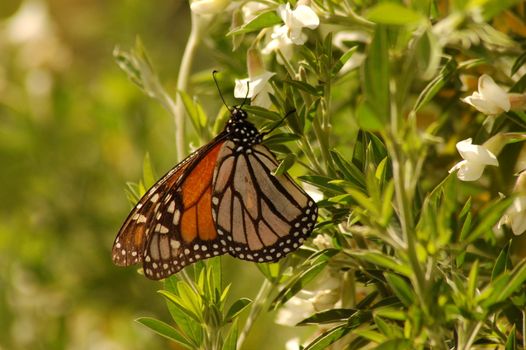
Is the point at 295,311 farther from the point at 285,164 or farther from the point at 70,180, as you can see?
the point at 70,180

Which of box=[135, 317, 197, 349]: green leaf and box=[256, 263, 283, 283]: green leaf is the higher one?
box=[135, 317, 197, 349]: green leaf

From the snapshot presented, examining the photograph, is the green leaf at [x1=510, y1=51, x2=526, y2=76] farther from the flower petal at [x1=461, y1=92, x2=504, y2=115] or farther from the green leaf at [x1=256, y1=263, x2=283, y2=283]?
the green leaf at [x1=256, y1=263, x2=283, y2=283]

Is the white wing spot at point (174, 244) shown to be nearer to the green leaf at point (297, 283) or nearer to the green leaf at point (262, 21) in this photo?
the green leaf at point (297, 283)

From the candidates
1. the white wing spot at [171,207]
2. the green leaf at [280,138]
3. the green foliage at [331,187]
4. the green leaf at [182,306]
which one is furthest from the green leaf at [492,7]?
the white wing spot at [171,207]

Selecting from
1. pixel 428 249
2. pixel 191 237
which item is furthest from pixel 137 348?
pixel 428 249

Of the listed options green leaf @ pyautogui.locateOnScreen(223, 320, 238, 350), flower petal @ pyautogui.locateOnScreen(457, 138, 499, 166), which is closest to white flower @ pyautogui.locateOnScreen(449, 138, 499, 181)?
flower petal @ pyautogui.locateOnScreen(457, 138, 499, 166)
